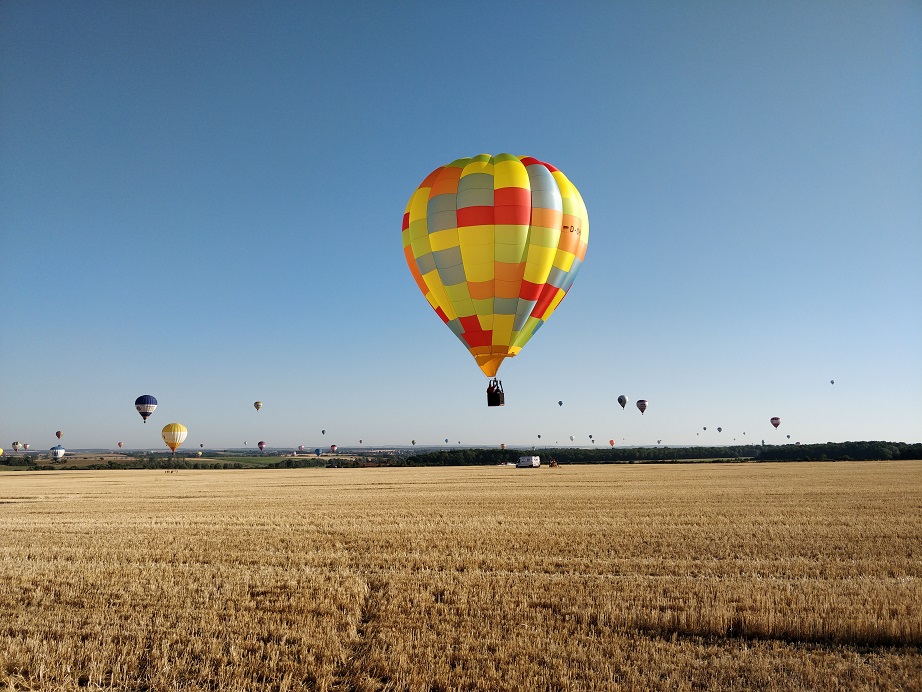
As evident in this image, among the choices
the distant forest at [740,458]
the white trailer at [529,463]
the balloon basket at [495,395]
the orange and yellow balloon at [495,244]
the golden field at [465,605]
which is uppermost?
the orange and yellow balloon at [495,244]

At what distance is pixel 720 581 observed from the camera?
33.6 feet

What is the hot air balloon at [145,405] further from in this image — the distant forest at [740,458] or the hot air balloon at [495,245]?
the hot air balloon at [495,245]

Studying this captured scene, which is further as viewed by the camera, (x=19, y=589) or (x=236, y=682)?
(x=19, y=589)

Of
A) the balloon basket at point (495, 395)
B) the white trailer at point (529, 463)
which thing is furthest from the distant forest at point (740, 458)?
the balloon basket at point (495, 395)

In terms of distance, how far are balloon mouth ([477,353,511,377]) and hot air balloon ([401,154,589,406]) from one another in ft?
0.11

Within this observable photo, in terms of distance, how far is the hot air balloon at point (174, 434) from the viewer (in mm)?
69125

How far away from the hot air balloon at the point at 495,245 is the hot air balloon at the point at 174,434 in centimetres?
5860

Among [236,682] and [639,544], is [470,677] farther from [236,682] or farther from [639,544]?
[639,544]

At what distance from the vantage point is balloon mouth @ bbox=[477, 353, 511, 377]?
66.7ft

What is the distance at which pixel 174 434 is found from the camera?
69375mm

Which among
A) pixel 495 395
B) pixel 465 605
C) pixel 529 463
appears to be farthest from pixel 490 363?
pixel 529 463

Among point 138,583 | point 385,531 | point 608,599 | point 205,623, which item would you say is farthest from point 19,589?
point 608,599

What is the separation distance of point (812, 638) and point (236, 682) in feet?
21.8

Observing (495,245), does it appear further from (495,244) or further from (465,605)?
(465,605)
